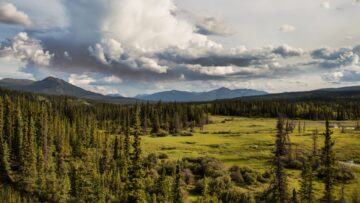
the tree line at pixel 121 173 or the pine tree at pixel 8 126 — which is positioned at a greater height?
the pine tree at pixel 8 126

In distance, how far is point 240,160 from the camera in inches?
3952

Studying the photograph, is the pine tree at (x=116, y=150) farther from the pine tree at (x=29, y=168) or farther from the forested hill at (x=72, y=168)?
the pine tree at (x=29, y=168)

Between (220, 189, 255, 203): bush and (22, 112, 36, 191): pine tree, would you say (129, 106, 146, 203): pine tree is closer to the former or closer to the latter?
(220, 189, 255, 203): bush

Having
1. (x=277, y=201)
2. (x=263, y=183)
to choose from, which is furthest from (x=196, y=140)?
(x=277, y=201)

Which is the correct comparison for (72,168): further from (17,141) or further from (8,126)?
(8,126)

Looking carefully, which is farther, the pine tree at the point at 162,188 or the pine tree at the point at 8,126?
the pine tree at the point at 8,126

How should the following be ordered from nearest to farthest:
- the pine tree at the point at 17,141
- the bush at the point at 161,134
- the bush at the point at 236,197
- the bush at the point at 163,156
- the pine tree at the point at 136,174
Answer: the pine tree at the point at 136,174
the bush at the point at 236,197
the pine tree at the point at 17,141
the bush at the point at 163,156
the bush at the point at 161,134

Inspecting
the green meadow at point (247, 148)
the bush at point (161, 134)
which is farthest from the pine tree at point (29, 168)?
the bush at point (161, 134)

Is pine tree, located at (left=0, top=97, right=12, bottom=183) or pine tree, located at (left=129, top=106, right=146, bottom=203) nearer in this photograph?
pine tree, located at (left=129, top=106, right=146, bottom=203)

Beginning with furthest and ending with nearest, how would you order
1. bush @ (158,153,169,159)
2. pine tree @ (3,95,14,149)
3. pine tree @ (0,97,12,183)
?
pine tree @ (3,95,14,149), bush @ (158,153,169,159), pine tree @ (0,97,12,183)

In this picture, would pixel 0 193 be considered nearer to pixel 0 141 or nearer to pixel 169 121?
pixel 0 141

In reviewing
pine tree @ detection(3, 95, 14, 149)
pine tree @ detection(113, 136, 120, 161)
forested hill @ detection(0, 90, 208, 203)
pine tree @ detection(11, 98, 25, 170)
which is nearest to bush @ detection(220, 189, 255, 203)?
forested hill @ detection(0, 90, 208, 203)

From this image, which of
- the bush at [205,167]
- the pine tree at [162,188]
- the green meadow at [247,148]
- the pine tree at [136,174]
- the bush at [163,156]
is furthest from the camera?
the bush at [163,156]

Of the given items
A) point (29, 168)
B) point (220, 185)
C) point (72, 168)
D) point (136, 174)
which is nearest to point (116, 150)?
point (72, 168)
